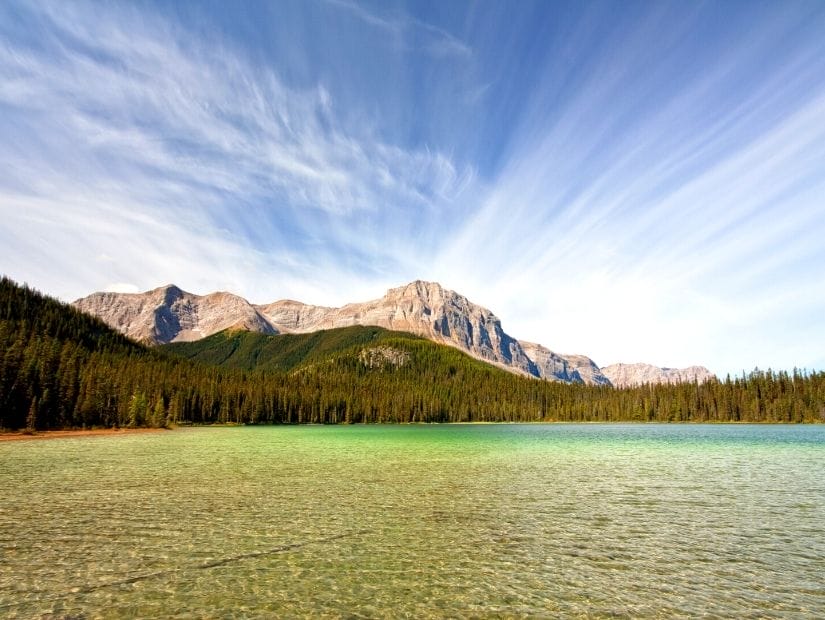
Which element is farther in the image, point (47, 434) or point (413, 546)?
point (47, 434)

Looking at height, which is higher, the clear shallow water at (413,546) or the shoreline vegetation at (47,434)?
the clear shallow water at (413,546)

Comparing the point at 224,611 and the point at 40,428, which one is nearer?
the point at 224,611

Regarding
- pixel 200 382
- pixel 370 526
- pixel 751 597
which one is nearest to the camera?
pixel 751 597

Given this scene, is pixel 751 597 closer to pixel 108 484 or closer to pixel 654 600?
pixel 654 600

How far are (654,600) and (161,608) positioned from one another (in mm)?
14002

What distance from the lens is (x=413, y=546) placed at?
1975 cm

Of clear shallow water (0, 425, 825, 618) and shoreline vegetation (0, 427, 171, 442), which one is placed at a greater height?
clear shallow water (0, 425, 825, 618)

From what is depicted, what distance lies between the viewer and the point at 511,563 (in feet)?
57.8

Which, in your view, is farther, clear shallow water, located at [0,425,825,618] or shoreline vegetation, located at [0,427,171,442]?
shoreline vegetation, located at [0,427,171,442]

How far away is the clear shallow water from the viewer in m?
14.1

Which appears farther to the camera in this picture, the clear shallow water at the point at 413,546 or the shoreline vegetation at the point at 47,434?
the shoreline vegetation at the point at 47,434

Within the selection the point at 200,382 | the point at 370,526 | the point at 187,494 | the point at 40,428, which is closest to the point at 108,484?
the point at 187,494

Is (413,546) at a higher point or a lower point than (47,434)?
higher

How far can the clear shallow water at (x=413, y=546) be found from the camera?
46.1ft
